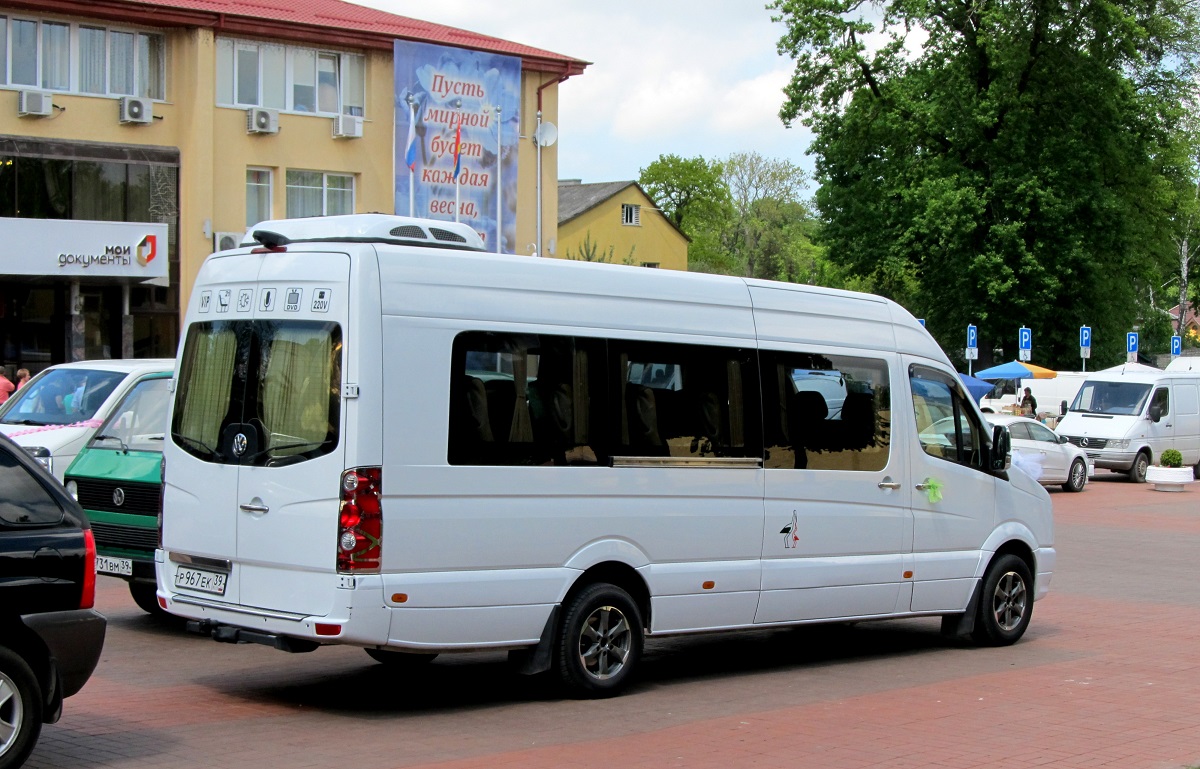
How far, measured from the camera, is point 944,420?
11.1 meters

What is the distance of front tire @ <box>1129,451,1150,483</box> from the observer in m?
33.8

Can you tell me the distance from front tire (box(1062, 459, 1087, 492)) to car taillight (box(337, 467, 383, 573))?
24901mm

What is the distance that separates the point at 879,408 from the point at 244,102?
28.8 meters

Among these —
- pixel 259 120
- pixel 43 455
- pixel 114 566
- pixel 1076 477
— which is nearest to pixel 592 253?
pixel 259 120

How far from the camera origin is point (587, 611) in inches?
337

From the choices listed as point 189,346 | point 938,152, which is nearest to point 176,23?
point 938,152

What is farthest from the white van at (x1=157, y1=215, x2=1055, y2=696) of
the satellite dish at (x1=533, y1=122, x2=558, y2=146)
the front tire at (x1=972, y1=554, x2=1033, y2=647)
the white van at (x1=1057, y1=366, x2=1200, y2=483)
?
the satellite dish at (x1=533, y1=122, x2=558, y2=146)

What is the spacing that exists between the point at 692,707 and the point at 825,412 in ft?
8.10

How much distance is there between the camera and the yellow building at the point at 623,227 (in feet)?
240

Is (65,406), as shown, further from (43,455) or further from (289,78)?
(289,78)

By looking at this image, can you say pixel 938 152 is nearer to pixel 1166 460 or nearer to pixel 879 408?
pixel 1166 460

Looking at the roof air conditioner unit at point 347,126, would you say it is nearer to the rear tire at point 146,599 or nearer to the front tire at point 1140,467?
the front tire at point 1140,467

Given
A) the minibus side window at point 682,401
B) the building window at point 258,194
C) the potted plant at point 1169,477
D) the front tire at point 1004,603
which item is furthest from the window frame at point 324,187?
the minibus side window at point 682,401

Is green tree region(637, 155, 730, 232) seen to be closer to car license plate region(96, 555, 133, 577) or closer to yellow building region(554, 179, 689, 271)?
yellow building region(554, 179, 689, 271)
